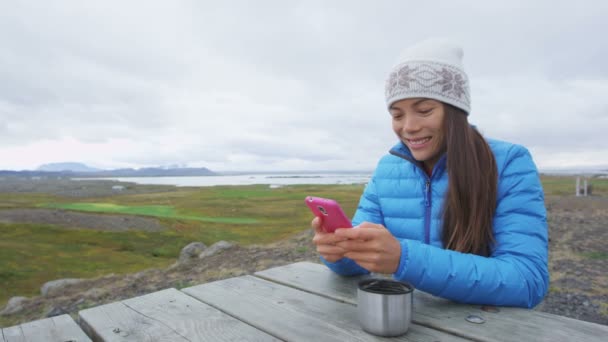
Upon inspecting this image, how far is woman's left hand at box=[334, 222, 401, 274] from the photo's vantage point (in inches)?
67.2

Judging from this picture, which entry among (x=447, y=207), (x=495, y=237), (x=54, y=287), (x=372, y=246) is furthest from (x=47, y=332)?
(x=54, y=287)

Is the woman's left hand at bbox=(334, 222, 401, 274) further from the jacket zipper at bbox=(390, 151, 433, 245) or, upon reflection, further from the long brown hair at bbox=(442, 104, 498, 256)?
the jacket zipper at bbox=(390, 151, 433, 245)

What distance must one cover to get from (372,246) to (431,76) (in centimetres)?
129

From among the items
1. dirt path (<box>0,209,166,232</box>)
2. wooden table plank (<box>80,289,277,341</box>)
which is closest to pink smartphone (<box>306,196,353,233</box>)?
wooden table plank (<box>80,289,277,341</box>)

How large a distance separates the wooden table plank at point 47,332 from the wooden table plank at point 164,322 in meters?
0.06

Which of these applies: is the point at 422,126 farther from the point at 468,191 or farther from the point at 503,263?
the point at 503,263

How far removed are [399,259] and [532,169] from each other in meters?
1.09

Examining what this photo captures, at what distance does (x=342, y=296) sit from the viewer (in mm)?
2125

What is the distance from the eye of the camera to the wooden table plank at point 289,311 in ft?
5.33

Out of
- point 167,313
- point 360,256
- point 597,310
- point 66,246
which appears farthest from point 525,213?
point 66,246

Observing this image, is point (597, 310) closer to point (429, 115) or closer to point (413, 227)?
point (413, 227)

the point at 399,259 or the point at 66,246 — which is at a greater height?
the point at 399,259

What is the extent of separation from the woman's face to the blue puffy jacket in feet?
0.40

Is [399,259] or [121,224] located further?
[121,224]
